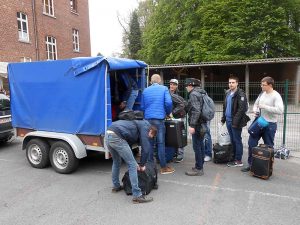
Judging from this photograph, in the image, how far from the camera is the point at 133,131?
4395 mm

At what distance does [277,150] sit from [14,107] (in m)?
6.29

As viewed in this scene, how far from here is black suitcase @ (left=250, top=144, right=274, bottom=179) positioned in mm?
5215

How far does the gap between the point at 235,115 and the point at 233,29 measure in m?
18.6

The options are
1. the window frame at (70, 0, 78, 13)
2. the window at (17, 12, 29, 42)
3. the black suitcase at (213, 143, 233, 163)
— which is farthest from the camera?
the window frame at (70, 0, 78, 13)

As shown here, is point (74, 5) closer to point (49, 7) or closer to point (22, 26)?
point (49, 7)

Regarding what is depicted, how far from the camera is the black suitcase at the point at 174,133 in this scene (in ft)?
19.2

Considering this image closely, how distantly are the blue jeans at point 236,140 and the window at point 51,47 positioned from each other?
19.5 meters

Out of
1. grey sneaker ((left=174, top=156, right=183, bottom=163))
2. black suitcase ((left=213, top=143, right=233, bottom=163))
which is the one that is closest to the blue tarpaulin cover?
grey sneaker ((left=174, top=156, right=183, bottom=163))

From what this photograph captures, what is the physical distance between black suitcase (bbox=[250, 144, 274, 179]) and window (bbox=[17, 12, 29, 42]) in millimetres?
18766

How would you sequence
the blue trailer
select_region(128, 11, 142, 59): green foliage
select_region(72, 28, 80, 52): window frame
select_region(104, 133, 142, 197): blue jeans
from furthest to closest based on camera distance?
1. select_region(128, 11, 142, 59): green foliage
2. select_region(72, 28, 80, 52): window frame
3. the blue trailer
4. select_region(104, 133, 142, 197): blue jeans

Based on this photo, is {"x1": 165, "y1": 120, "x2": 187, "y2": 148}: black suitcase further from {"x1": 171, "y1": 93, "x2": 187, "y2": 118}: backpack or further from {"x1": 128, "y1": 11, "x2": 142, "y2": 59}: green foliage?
{"x1": 128, "y1": 11, "x2": 142, "y2": 59}: green foliage

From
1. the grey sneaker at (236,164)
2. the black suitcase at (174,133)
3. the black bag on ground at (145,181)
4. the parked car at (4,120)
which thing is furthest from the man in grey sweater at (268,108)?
the parked car at (4,120)

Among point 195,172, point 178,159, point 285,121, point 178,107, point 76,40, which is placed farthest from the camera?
point 76,40

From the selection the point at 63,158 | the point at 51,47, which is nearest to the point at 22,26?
the point at 51,47
